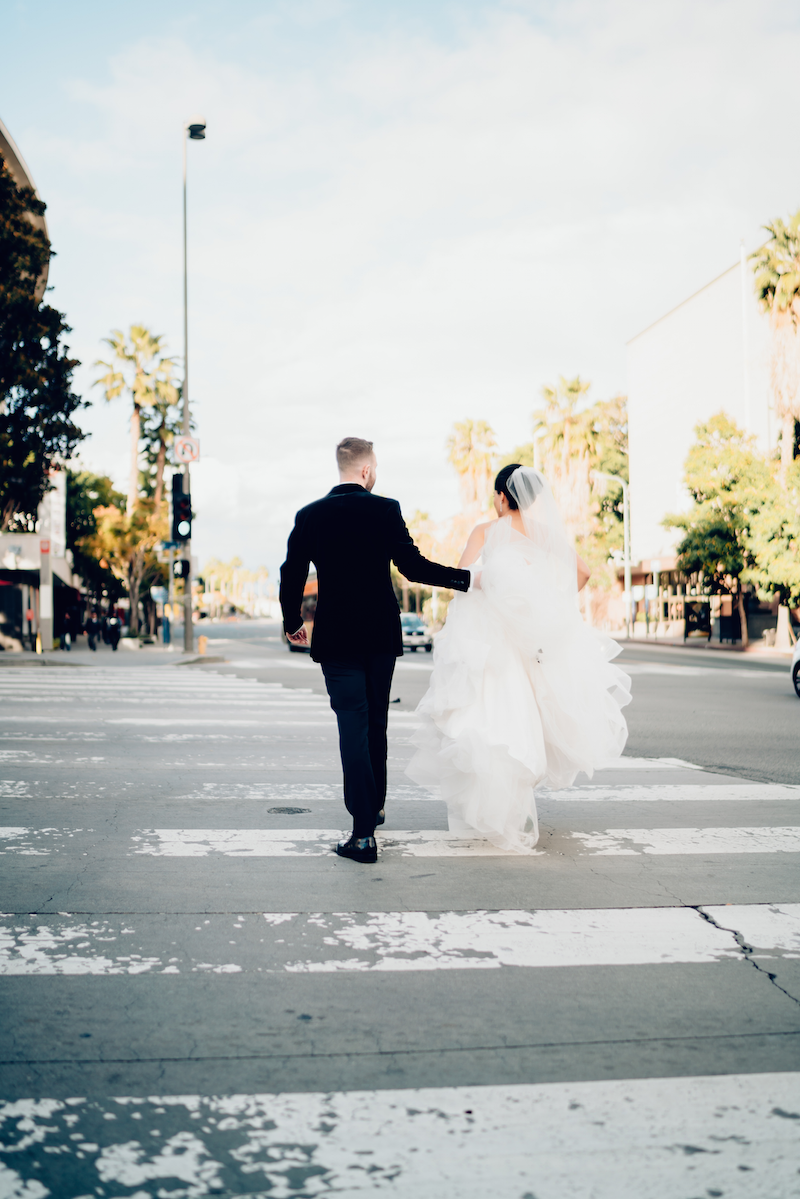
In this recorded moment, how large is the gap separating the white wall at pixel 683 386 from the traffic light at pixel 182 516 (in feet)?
89.5

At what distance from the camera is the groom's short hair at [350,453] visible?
5273 mm

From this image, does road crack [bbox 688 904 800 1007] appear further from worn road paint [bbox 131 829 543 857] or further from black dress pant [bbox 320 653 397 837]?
black dress pant [bbox 320 653 397 837]

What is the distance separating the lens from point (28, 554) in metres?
38.1

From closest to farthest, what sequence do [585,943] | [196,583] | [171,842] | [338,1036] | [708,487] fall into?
[338,1036] → [585,943] → [171,842] → [708,487] → [196,583]

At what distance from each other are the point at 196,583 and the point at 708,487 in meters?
47.6

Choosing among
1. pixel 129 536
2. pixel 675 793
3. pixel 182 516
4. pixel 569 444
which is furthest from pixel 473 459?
pixel 675 793

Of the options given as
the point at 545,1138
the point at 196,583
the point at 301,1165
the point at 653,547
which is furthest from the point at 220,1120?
the point at 196,583

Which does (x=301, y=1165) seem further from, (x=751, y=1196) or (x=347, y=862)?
(x=347, y=862)

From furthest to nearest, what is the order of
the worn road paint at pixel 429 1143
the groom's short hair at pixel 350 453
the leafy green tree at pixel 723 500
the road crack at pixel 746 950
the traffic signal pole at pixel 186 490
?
the leafy green tree at pixel 723 500 < the traffic signal pole at pixel 186 490 < the groom's short hair at pixel 350 453 < the road crack at pixel 746 950 < the worn road paint at pixel 429 1143

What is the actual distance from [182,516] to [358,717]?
21.3m

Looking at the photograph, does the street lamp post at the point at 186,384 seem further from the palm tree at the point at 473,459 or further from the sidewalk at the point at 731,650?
the palm tree at the point at 473,459

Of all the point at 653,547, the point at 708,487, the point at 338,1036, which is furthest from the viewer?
the point at 653,547

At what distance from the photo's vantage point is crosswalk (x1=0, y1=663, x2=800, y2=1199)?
7.95 ft

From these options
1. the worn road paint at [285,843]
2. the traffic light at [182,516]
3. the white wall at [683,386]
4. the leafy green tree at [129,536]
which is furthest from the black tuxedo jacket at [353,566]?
the white wall at [683,386]
